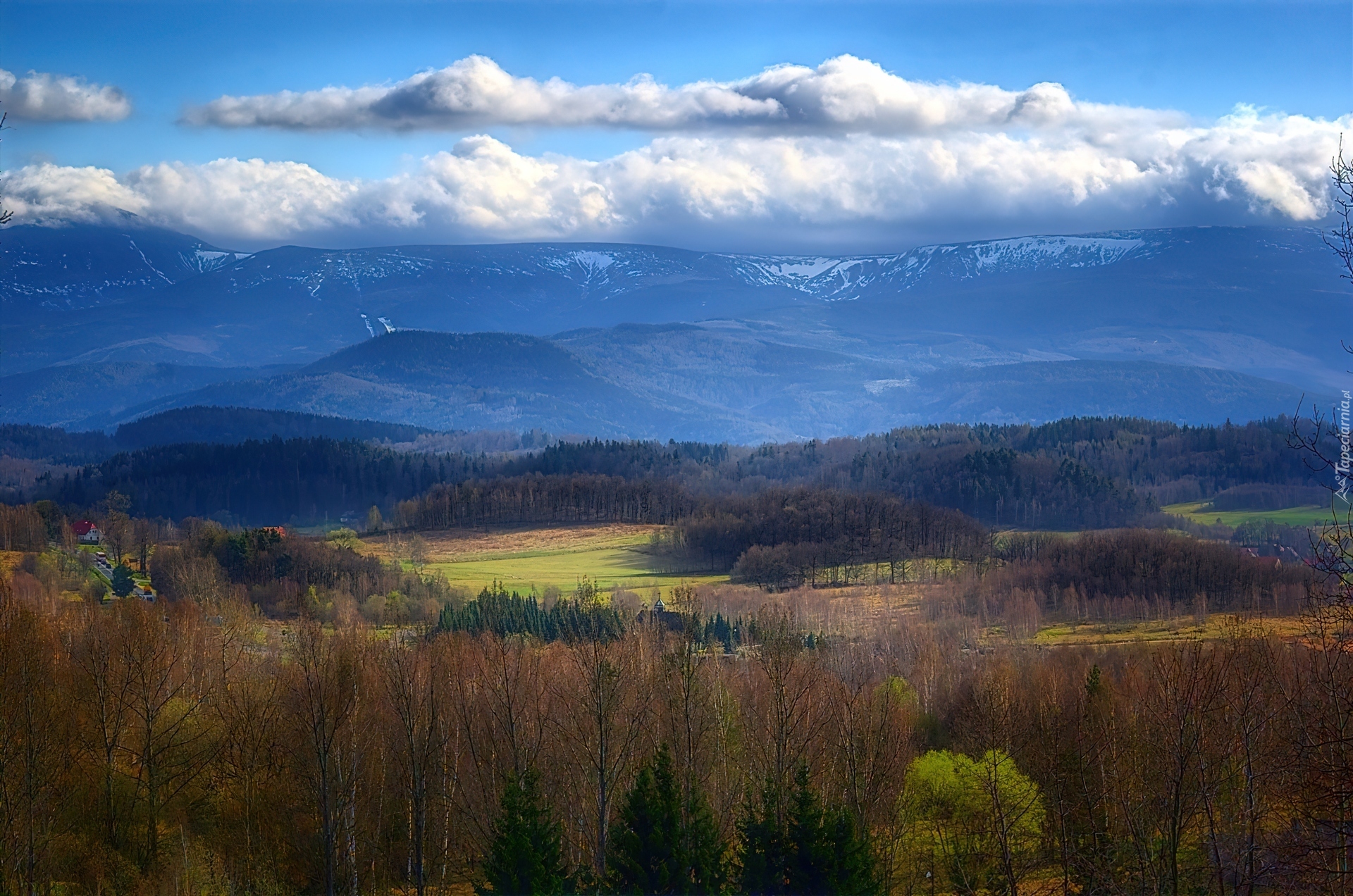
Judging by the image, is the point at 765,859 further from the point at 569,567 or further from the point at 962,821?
the point at 569,567

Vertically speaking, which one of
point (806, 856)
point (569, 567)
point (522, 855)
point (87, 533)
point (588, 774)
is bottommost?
point (569, 567)

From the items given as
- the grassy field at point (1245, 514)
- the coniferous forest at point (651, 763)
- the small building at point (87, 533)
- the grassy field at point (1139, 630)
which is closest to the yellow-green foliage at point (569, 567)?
the small building at point (87, 533)

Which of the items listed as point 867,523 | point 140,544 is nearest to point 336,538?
point 140,544

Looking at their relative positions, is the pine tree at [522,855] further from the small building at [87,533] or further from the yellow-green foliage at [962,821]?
the small building at [87,533]

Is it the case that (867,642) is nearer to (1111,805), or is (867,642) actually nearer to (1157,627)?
(1157,627)

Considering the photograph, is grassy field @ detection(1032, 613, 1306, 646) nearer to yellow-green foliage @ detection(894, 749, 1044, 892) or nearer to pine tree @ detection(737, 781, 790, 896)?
yellow-green foliage @ detection(894, 749, 1044, 892)

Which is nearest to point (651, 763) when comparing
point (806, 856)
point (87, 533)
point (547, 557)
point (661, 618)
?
point (806, 856)
